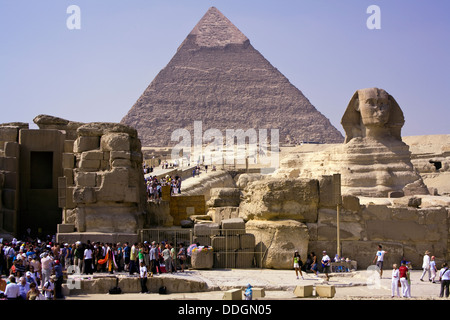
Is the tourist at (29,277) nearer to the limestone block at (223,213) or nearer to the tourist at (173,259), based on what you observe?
the tourist at (173,259)

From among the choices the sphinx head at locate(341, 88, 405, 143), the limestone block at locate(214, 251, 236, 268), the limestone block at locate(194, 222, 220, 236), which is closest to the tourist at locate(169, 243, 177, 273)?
the limestone block at locate(214, 251, 236, 268)

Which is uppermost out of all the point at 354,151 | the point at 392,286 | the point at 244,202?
the point at 354,151

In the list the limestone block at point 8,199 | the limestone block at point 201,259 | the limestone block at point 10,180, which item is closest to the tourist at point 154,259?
the limestone block at point 201,259

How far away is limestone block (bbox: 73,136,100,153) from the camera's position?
12.0 meters

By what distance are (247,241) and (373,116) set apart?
454 inches

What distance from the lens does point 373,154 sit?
21.9 meters

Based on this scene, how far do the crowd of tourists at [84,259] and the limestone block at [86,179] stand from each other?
0.99m

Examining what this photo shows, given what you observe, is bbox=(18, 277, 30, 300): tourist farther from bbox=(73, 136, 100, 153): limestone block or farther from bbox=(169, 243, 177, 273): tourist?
bbox=(73, 136, 100, 153): limestone block

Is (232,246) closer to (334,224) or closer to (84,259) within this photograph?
(334,224)

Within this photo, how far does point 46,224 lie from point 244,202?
3.71 metres

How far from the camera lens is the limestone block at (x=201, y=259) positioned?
11031 millimetres
